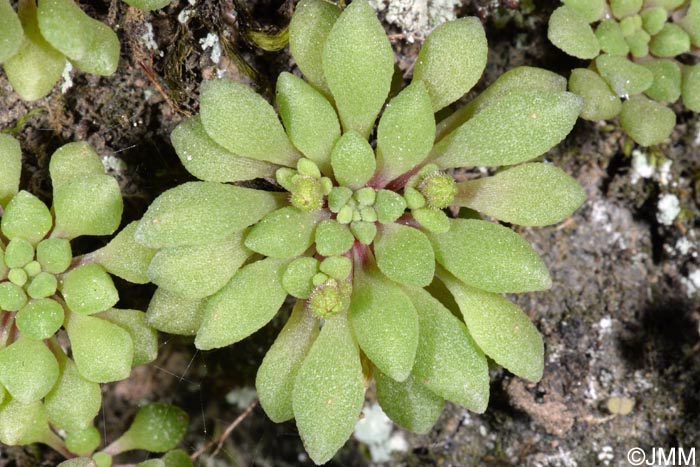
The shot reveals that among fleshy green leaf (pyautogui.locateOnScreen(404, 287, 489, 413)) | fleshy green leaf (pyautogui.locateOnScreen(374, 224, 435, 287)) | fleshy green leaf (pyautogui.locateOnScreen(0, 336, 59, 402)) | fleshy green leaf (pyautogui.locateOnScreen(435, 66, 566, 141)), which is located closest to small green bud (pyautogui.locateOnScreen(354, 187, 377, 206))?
fleshy green leaf (pyautogui.locateOnScreen(374, 224, 435, 287))

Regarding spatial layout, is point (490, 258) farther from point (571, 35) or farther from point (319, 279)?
point (571, 35)

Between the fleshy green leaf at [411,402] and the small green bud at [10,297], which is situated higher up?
the small green bud at [10,297]

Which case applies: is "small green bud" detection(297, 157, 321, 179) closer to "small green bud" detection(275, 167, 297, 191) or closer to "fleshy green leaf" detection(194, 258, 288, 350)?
"small green bud" detection(275, 167, 297, 191)

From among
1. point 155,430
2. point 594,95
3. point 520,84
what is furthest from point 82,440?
point 594,95

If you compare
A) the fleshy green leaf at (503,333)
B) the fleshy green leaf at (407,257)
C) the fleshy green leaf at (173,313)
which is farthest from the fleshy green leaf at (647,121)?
the fleshy green leaf at (173,313)

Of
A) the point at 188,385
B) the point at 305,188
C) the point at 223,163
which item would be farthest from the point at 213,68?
the point at 188,385

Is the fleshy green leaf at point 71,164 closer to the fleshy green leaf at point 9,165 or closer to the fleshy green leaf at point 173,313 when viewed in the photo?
the fleshy green leaf at point 9,165

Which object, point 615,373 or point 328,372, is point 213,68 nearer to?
point 328,372
